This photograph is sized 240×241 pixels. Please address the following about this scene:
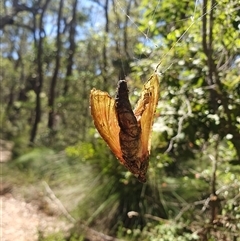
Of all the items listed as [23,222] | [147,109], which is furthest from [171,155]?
[147,109]

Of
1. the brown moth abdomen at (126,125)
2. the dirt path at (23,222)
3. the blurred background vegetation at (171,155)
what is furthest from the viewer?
→ the dirt path at (23,222)

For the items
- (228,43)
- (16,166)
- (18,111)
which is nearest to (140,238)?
(228,43)

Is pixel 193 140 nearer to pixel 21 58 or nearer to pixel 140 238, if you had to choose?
pixel 140 238

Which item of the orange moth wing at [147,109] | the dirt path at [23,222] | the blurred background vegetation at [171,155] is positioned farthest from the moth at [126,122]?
the dirt path at [23,222]

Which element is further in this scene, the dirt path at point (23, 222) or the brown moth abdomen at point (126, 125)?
the dirt path at point (23, 222)

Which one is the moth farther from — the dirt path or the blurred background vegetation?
the dirt path

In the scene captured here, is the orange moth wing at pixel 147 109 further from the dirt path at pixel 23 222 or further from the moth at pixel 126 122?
the dirt path at pixel 23 222

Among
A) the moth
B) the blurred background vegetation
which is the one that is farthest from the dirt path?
the moth
